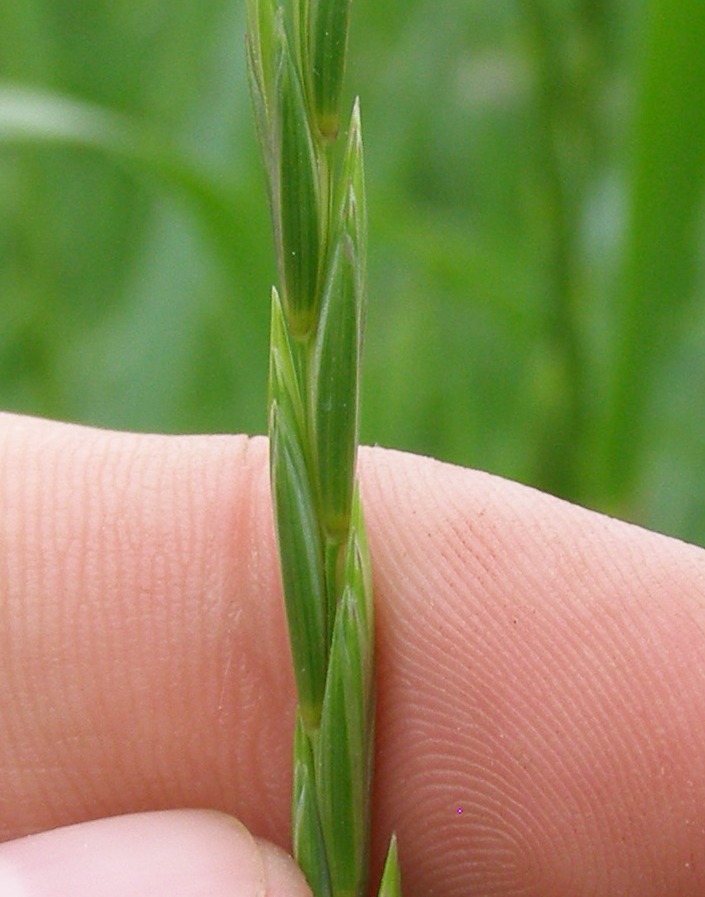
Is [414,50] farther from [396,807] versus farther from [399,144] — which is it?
[396,807]

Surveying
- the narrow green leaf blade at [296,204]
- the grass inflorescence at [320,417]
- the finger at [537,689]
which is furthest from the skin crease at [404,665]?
the narrow green leaf blade at [296,204]

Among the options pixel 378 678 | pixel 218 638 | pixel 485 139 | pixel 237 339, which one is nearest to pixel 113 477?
pixel 218 638

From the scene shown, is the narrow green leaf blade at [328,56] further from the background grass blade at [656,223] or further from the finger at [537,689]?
the background grass blade at [656,223]

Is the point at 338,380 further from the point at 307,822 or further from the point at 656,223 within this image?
the point at 656,223

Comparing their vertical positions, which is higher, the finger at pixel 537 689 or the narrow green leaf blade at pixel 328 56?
the narrow green leaf blade at pixel 328 56

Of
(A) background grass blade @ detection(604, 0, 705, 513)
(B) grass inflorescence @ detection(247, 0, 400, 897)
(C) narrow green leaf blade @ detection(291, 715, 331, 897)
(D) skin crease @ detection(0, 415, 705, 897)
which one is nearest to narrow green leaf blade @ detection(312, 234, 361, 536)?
(B) grass inflorescence @ detection(247, 0, 400, 897)

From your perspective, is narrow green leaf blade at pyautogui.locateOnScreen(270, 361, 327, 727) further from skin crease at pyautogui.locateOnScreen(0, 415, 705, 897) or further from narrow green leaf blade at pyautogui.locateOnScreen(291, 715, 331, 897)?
skin crease at pyautogui.locateOnScreen(0, 415, 705, 897)
